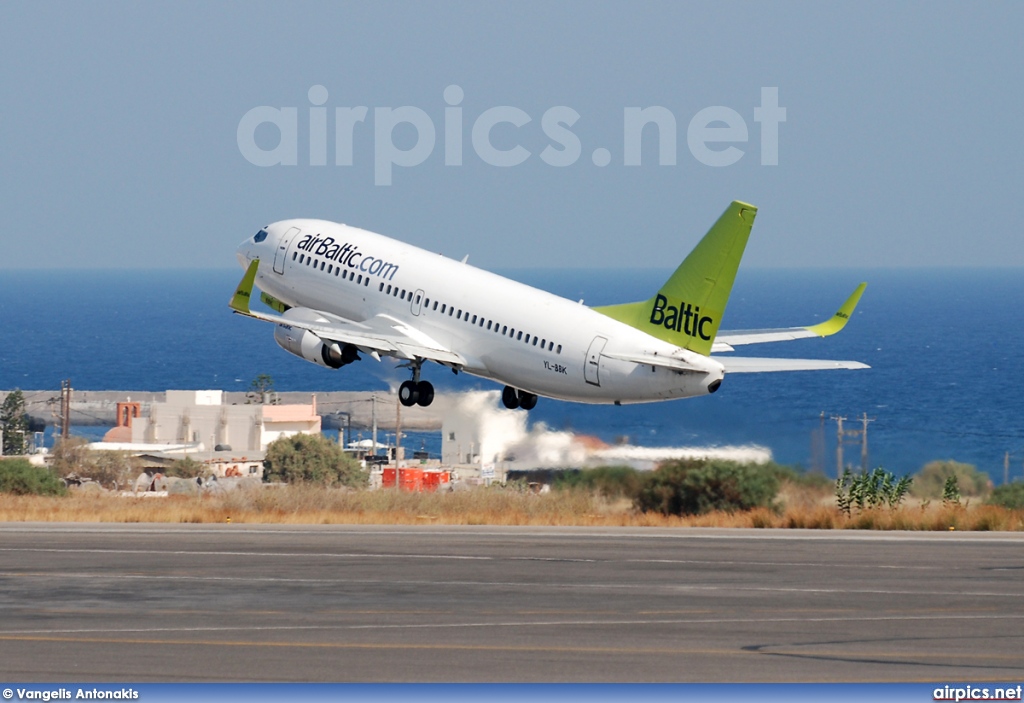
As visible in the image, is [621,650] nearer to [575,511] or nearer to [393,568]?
[393,568]

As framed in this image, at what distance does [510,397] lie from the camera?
57.2m

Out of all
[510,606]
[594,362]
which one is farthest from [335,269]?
[510,606]

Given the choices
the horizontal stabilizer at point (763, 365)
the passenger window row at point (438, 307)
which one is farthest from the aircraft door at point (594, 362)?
the horizontal stabilizer at point (763, 365)

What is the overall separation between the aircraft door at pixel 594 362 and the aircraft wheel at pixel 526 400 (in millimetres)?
7949

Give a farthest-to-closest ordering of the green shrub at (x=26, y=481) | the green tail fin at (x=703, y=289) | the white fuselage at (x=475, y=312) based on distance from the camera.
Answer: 1. the green shrub at (x=26, y=481)
2. the white fuselage at (x=475, y=312)
3. the green tail fin at (x=703, y=289)

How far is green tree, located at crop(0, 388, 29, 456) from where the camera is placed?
496ft

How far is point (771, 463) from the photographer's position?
5712cm

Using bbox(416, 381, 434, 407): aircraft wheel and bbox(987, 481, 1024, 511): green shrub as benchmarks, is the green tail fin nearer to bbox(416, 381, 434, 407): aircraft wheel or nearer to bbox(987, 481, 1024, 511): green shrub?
bbox(416, 381, 434, 407): aircraft wheel

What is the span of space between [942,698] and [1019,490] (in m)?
37.0

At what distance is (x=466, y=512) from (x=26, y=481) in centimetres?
2590

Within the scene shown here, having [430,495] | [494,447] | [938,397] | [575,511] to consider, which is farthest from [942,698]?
[938,397]

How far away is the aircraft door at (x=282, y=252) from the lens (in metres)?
59.2

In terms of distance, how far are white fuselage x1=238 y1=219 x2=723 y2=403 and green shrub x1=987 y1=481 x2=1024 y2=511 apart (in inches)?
571

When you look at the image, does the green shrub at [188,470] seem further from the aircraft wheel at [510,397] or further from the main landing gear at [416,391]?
the aircraft wheel at [510,397]
